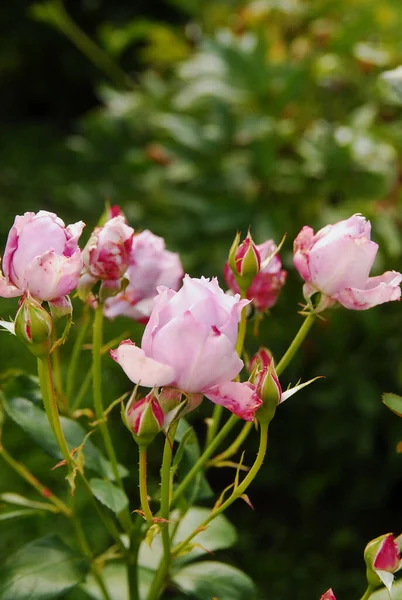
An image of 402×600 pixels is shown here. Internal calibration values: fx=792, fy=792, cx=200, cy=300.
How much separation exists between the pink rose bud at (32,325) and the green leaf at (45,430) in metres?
0.18

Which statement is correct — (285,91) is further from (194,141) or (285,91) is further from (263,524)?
(263,524)

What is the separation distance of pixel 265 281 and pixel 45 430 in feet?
0.82

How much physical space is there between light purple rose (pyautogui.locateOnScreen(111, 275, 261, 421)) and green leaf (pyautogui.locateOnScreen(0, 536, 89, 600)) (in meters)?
0.26

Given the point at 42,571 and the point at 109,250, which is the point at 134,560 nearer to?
the point at 42,571

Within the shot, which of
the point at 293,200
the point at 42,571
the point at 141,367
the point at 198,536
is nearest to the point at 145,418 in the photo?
the point at 141,367

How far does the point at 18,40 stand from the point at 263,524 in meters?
3.79

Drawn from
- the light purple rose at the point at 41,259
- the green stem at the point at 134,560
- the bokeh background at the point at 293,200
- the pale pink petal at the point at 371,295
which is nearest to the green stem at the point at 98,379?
the green stem at the point at 134,560

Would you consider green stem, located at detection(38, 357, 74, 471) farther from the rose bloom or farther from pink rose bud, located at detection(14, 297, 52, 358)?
the rose bloom

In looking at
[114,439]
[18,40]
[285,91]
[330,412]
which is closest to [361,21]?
[285,91]

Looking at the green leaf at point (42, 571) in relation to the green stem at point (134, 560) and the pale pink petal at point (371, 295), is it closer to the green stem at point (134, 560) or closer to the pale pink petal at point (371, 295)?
the green stem at point (134, 560)

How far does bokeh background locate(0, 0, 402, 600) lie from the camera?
1567mm

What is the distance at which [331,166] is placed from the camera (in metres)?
1.54

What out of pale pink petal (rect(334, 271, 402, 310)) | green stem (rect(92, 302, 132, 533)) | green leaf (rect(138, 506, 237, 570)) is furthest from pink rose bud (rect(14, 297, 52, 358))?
green leaf (rect(138, 506, 237, 570))

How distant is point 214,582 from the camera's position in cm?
80
